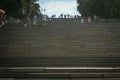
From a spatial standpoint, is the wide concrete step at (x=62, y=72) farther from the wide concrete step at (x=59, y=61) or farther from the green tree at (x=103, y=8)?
the green tree at (x=103, y=8)

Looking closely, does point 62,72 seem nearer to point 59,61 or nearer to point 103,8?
point 59,61

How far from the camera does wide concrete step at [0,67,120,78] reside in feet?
57.6

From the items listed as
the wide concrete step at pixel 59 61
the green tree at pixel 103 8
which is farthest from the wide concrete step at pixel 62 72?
the green tree at pixel 103 8

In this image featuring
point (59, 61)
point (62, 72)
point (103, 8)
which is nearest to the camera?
point (62, 72)

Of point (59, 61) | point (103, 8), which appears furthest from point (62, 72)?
point (103, 8)

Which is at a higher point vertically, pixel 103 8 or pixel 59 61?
pixel 103 8

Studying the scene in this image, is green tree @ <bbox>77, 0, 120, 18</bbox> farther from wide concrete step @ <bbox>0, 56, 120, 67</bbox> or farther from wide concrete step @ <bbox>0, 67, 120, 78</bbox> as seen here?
wide concrete step @ <bbox>0, 67, 120, 78</bbox>

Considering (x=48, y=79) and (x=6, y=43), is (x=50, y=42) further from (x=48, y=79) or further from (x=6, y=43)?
(x=48, y=79)

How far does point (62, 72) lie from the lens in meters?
18.3

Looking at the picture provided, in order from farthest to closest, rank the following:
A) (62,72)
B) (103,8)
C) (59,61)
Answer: (103,8) < (59,61) < (62,72)

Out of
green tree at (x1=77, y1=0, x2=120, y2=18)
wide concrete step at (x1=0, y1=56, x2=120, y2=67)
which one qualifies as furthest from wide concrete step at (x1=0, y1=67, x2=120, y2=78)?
green tree at (x1=77, y1=0, x2=120, y2=18)

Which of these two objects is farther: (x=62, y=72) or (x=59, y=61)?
(x=59, y=61)

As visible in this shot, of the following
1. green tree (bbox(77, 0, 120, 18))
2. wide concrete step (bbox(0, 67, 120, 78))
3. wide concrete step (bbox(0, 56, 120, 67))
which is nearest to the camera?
wide concrete step (bbox(0, 67, 120, 78))

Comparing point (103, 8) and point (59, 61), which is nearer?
point (59, 61)
